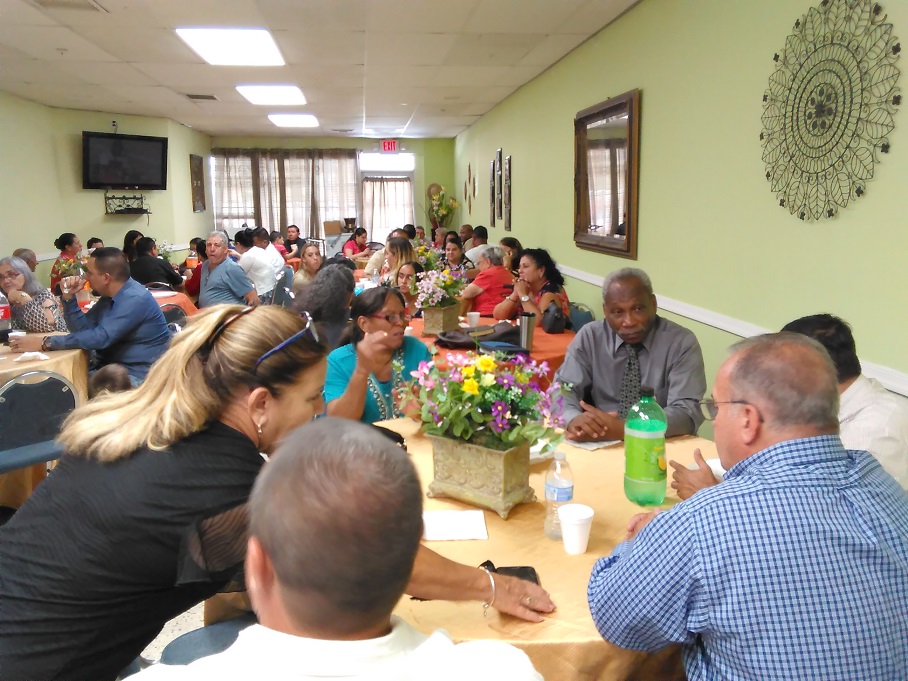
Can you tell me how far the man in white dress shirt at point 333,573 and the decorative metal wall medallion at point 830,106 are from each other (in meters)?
2.49

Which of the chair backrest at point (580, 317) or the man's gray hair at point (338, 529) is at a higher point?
the man's gray hair at point (338, 529)

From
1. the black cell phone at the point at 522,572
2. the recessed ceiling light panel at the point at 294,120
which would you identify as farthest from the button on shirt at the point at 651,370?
the recessed ceiling light panel at the point at 294,120

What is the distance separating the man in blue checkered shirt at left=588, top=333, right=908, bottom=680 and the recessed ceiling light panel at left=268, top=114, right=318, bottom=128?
10207 millimetres

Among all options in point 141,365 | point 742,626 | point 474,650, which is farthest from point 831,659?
point 141,365

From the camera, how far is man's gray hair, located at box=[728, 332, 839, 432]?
1277mm

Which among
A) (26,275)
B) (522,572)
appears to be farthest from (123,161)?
(522,572)

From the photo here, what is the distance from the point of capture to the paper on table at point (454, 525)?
1.68m

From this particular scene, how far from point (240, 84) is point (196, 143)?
564cm

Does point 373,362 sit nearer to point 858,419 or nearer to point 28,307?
point 858,419

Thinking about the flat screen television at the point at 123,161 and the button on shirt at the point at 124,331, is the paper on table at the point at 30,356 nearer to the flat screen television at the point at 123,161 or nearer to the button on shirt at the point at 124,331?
the button on shirt at the point at 124,331

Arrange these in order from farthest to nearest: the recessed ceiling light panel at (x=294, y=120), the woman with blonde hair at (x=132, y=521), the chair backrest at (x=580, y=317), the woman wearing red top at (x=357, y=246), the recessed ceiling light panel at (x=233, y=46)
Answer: the woman wearing red top at (x=357, y=246), the recessed ceiling light panel at (x=294, y=120), the recessed ceiling light panel at (x=233, y=46), the chair backrest at (x=580, y=317), the woman with blonde hair at (x=132, y=521)

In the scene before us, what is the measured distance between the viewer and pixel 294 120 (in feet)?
36.1

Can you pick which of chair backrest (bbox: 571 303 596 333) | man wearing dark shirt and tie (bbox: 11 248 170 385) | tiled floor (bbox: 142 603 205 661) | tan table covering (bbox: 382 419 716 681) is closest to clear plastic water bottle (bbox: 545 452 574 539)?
tan table covering (bbox: 382 419 716 681)

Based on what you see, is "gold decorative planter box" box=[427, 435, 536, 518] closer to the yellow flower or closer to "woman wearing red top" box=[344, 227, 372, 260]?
the yellow flower
